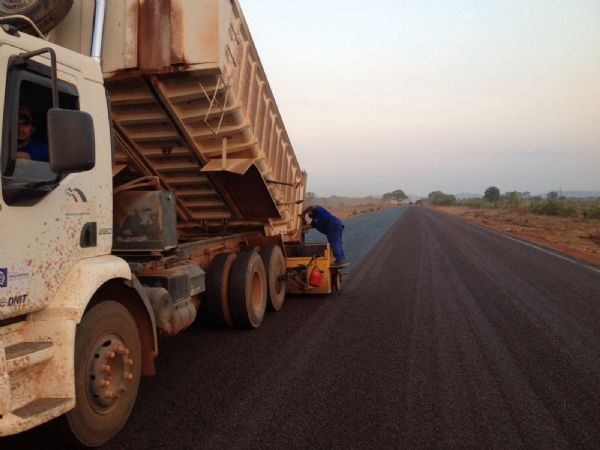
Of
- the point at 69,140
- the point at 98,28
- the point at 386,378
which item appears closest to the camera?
the point at 69,140

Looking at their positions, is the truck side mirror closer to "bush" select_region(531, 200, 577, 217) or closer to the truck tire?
the truck tire

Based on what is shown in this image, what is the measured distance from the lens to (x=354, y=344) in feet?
20.1

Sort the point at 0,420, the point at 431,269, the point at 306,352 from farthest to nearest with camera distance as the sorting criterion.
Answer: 1. the point at 431,269
2. the point at 306,352
3. the point at 0,420

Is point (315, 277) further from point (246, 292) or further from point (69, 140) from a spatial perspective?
point (69, 140)

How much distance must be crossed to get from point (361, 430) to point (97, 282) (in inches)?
86.9

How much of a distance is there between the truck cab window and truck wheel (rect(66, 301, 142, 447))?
0.93 m

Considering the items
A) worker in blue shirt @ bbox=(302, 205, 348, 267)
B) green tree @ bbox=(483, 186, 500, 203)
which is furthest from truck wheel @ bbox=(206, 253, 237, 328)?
green tree @ bbox=(483, 186, 500, 203)

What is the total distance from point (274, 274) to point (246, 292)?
4.57 ft

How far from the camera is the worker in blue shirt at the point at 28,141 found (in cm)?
320

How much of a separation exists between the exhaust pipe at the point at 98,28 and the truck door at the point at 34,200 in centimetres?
112

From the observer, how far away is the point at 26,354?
288 cm

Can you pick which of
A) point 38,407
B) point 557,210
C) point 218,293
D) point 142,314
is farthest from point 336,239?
point 557,210

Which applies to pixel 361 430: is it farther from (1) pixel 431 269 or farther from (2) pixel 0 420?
(1) pixel 431 269

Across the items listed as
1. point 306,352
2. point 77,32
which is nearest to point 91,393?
point 306,352
